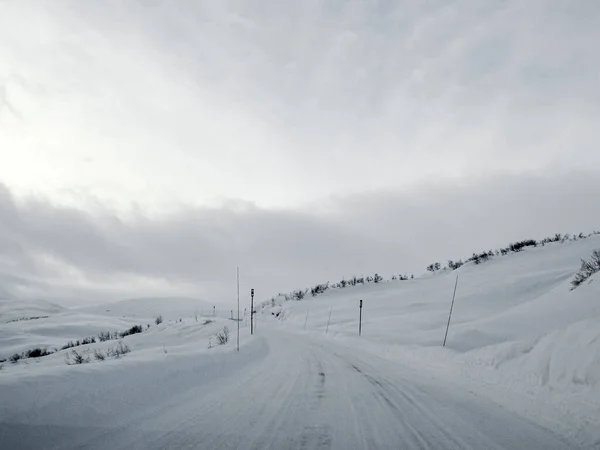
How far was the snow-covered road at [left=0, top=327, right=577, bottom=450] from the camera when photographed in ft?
14.8

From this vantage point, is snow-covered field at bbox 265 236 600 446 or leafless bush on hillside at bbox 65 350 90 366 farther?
leafless bush on hillside at bbox 65 350 90 366

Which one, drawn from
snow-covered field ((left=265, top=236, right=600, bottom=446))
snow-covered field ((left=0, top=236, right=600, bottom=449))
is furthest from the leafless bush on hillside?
snow-covered field ((left=265, top=236, right=600, bottom=446))

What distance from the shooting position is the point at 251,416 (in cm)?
561

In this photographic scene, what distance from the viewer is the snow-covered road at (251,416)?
4512 mm

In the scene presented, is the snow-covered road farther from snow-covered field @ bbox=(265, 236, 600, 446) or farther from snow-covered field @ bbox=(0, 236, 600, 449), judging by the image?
snow-covered field @ bbox=(265, 236, 600, 446)

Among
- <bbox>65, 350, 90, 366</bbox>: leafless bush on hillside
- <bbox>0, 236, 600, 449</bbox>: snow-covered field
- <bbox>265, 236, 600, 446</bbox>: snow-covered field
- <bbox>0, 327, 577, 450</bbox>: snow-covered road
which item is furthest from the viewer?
<bbox>65, 350, 90, 366</bbox>: leafless bush on hillside

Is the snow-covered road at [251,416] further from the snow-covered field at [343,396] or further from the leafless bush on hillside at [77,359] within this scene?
the leafless bush on hillside at [77,359]

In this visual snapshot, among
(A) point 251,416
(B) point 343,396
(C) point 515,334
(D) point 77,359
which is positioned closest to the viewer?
(A) point 251,416

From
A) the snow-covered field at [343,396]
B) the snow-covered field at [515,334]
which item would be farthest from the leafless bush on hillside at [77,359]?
the snow-covered field at [515,334]

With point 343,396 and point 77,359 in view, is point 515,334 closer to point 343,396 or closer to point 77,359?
point 343,396

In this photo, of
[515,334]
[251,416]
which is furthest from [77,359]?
[515,334]

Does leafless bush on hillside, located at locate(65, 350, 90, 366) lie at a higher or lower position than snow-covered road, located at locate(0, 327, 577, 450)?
lower

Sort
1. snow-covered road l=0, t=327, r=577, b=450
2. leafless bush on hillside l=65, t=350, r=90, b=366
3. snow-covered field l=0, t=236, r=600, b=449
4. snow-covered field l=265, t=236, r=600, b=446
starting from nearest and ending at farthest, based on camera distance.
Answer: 1. snow-covered road l=0, t=327, r=577, b=450
2. snow-covered field l=0, t=236, r=600, b=449
3. snow-covered field l=265, t=236, r=600, b=446
4. leafless bush on hillside l=65, t=350, r=90, b=366

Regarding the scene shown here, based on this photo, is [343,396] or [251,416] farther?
[343,396]
